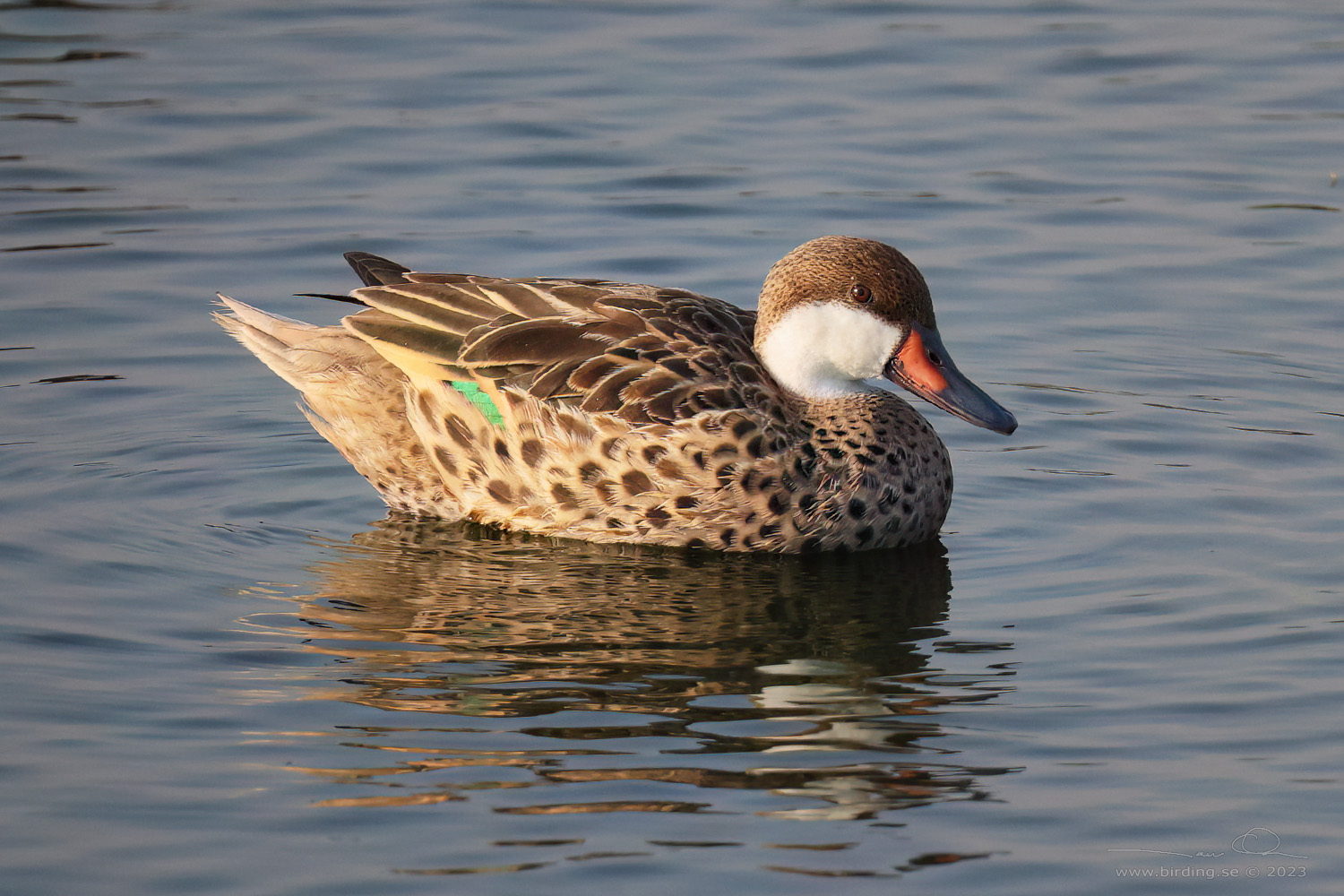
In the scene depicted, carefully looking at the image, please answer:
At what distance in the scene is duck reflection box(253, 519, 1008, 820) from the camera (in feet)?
19.1

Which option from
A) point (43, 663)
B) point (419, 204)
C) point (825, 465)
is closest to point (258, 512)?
point (43, 663)

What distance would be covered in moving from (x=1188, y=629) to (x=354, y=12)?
35.1 ft

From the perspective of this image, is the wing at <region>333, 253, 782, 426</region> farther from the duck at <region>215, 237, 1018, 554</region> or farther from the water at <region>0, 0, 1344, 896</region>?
the water at <region>0, 0, 1344, 896</region>

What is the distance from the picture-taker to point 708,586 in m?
7.65

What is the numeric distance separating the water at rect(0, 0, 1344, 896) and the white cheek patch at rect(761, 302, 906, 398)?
77 cm

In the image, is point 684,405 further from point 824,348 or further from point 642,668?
point 642,668

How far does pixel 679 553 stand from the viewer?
8.04m

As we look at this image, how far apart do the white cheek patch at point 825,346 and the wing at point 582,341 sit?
0.34 ft
